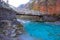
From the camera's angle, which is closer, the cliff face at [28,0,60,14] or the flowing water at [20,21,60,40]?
the flowing water at [20,21,60,40]

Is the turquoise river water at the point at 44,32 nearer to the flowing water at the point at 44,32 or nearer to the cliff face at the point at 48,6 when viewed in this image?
the flowing water at the point at 44,32

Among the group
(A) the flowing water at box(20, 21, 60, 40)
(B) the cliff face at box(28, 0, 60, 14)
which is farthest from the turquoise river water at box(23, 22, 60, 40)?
(B) the cliff face at box(28, 0, 60, 14)

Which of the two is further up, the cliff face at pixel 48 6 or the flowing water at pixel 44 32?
the cliff face at pixel 48 6

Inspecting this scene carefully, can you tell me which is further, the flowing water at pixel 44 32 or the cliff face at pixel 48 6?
the cliff face at pixel 48 6

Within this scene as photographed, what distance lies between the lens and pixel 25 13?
847 cm

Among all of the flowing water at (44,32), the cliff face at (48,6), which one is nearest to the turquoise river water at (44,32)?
the flowing water at (44,32)

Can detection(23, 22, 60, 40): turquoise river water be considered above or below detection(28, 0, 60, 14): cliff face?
below

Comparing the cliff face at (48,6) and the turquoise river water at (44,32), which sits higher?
the cliff face at (48,6)

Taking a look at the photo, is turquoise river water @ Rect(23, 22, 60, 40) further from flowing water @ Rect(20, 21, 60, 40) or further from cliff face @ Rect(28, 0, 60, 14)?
cliff face @ Rect(28, 0, 60, 14)

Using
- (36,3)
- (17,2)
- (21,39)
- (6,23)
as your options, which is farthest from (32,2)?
(21,39)

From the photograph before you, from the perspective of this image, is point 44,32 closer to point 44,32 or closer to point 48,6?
point 44,32

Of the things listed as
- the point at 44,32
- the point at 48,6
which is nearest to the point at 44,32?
the point at 44,32

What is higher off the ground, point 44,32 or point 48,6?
point 48,6

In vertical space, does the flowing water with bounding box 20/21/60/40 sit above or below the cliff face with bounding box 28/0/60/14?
below
